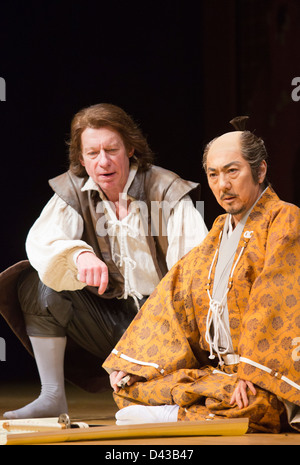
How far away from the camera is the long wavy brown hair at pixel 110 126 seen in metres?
3.83

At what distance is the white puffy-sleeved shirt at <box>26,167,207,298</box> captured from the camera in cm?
366

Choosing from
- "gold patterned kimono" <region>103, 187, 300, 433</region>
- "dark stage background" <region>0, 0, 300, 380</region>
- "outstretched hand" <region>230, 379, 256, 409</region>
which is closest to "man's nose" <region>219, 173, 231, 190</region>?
"gold patterned kimono" <region>103, 187, 300, 433</region>

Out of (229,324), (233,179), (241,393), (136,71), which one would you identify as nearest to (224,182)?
(233,179)

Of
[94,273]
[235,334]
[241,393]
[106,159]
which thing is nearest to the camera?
[241,393]

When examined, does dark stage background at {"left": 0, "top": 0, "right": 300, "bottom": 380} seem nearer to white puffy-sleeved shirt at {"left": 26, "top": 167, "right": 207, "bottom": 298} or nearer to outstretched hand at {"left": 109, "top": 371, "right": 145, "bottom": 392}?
white puffy-sleeved shirt at {"left": 26, "top": 167, "right": 207, "bottom": 298}

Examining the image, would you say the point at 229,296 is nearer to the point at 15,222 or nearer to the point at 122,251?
the point at 122,251

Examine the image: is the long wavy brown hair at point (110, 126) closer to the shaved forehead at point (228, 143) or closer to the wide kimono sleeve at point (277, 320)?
the shaved forehead at point (228, 143)

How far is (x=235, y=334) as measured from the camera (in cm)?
289

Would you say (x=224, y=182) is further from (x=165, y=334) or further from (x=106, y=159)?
(x=106, y=159)

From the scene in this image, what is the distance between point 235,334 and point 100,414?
37.8 inches

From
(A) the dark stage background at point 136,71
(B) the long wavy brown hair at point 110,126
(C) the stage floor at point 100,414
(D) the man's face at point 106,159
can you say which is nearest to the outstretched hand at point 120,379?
(C) the stage floor at point 100,414

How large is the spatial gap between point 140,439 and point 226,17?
8.43 feet

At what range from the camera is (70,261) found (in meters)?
3.66
